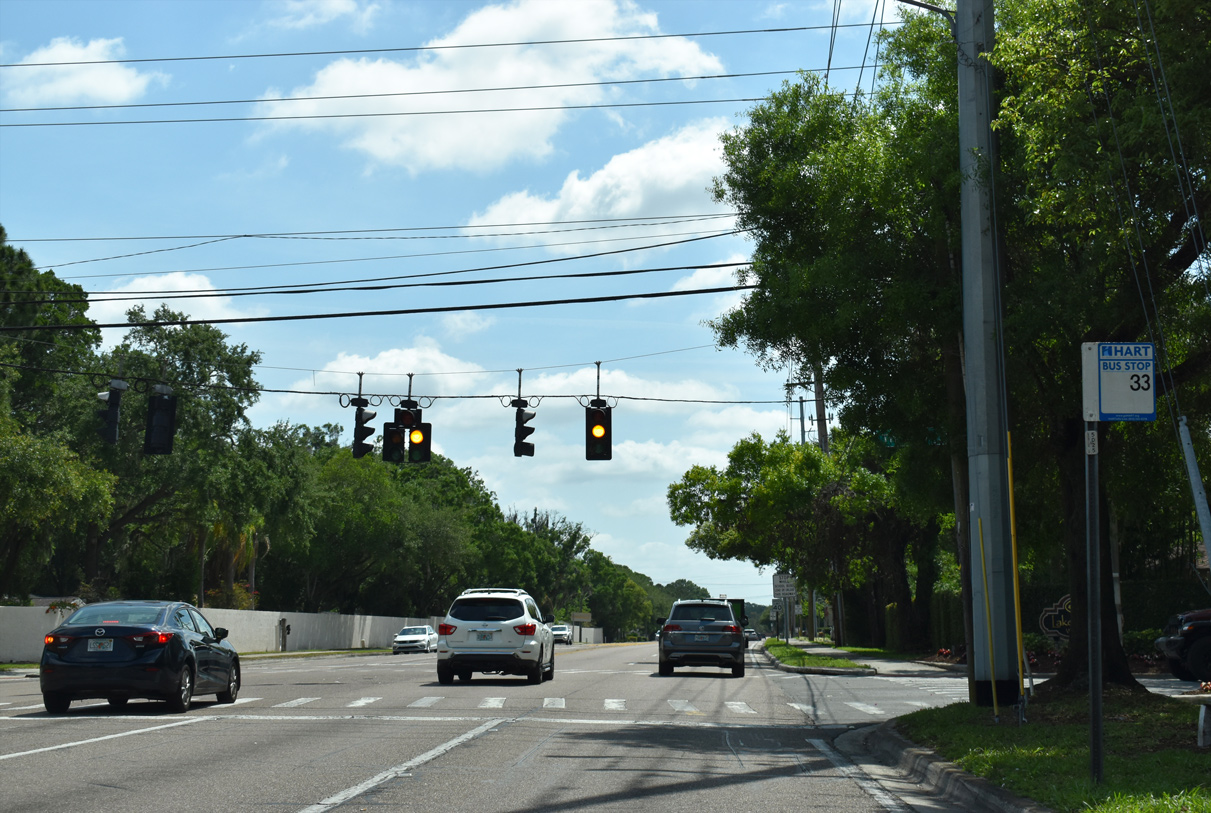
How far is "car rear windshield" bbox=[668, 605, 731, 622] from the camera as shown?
2853 centimetres

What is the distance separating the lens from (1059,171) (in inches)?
453

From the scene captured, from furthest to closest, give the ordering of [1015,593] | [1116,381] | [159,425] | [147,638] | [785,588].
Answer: [785,588] < [159,425] < [147,638] < [1015,593] < [1116,381]

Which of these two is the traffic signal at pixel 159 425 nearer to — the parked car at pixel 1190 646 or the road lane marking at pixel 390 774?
the road lane marking at pixel 390 774

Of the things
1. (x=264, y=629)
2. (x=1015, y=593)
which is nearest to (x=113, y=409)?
(x=1015, y=593)

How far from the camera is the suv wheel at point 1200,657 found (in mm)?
22422

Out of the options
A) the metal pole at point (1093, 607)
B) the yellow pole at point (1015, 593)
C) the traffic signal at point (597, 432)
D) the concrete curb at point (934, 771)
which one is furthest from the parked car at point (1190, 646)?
the metal pole at point (1093, 607)

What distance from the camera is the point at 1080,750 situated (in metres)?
10.0

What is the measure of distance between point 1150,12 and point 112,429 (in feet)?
55.4

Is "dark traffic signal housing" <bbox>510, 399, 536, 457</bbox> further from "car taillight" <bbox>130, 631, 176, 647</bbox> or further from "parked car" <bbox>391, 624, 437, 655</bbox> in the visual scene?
"parked car" <bbox>391, 624, 437, 655</bbox>

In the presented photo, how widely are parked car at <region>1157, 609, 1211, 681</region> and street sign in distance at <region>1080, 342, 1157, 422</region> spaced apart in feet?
53.3

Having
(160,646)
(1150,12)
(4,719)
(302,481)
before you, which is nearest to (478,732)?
(160,646)

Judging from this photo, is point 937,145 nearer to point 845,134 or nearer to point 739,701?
point 845,134

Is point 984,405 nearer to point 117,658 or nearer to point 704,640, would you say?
point 117,658

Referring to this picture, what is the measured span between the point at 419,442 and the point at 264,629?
33.5 meters
